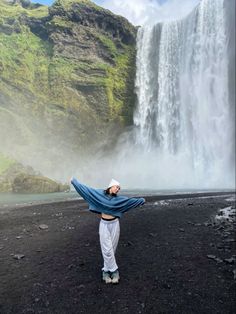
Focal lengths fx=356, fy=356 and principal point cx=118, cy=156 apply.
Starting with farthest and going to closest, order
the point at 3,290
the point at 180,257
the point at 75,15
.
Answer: the point at 75,15 < the point at 180,257 < the point at 3,290

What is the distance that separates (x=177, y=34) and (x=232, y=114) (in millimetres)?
20751

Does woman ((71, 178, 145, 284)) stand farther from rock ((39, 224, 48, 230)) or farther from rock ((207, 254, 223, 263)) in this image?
rock ((39, 224, 48, 230))

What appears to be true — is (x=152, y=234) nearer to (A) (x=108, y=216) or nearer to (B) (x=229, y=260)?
(B) (x=229, y=260)

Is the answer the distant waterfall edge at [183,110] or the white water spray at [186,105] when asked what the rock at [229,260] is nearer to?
the distant waterfall edge at [183,110]

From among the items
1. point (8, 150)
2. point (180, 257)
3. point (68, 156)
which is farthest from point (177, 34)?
point (180, 257)

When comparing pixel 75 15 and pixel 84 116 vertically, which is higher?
pixel 75 15

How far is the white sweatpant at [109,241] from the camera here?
8.23m

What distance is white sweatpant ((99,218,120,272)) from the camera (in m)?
8.23

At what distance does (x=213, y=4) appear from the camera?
6144cm

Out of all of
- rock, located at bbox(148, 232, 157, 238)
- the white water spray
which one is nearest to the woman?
rock, located at bbox(148, 232, 157, 238)

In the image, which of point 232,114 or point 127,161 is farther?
point 127,161

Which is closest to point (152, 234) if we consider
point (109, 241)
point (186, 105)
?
point (109, 241)

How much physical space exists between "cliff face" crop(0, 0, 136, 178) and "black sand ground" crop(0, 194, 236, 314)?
52.0 metres

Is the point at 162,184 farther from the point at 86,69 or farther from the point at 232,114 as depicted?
the point at 86,69
